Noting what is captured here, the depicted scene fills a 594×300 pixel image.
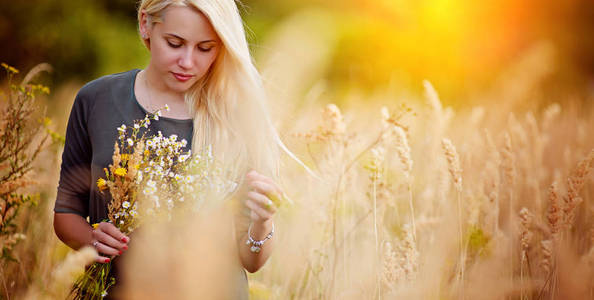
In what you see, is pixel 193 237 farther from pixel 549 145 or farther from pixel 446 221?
pixel 549 145

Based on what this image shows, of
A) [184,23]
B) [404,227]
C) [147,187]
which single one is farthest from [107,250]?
[404,227]

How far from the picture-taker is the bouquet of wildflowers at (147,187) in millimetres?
1421

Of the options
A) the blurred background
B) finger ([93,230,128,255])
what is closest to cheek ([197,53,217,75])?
finger ([93,230,128,255])

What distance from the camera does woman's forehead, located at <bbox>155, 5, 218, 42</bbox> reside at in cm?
185

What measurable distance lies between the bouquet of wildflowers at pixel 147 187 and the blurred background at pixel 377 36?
6122 mm

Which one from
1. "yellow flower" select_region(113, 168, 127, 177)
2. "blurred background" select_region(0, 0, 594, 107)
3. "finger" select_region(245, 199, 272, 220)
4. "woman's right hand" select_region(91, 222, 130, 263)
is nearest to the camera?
"yellow flower" select_region(113, 168, 127, 177)

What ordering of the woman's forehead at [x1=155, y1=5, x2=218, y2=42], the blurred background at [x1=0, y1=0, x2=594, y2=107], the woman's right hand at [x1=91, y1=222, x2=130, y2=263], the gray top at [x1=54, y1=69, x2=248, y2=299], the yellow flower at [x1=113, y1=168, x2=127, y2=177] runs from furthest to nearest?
the blurred background at [x1=0, y1=0, x2=594, y2=107] < the gray top at [x1=54, y1=69, x2=248, y2=299] < the woman's forehead at [x1=155, y1=5, x2=218, y2=42] < the woman's right hand at [x1=91, y1=222, x2=130, y2=263] < the yellow flower at [x1=113, y1=168, x2=127, y2=177]

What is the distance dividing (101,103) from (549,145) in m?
3.34

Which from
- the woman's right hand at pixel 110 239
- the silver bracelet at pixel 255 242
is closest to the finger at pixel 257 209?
the silver bracelet at pixel 255 242

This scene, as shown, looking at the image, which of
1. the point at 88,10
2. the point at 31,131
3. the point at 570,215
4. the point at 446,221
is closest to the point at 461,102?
the point at 446,221

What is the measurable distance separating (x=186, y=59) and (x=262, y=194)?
61 cm

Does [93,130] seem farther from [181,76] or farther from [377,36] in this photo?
[377,36]

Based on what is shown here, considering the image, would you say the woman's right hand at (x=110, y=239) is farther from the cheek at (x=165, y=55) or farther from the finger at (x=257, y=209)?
the cheek at (x=165, y=55)

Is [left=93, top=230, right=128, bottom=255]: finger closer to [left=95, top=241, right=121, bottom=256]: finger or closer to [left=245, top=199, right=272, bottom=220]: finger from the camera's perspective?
[left=95, top=241, right=121, bottom=256]: finger
